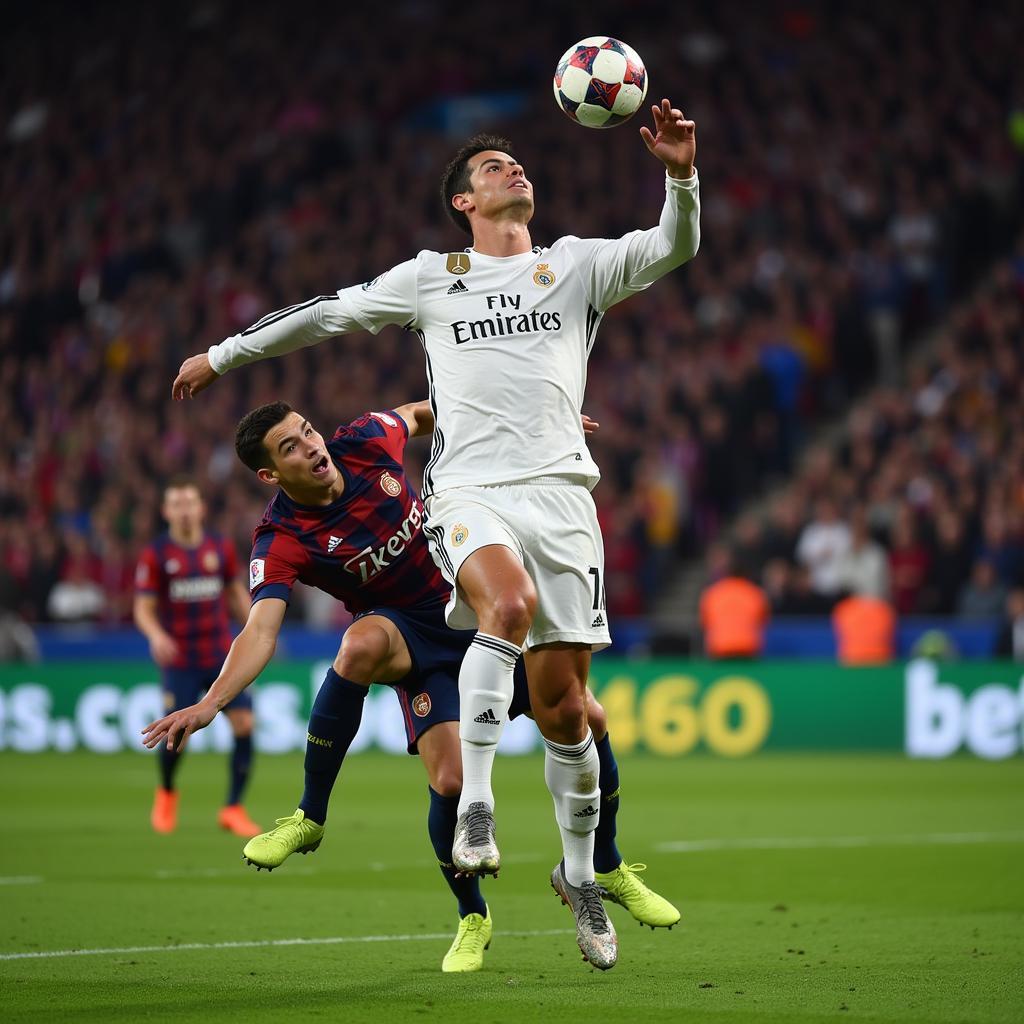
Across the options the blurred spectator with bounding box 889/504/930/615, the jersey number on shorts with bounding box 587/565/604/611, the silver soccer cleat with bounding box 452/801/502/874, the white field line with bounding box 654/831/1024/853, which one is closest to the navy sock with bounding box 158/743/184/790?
the white field line with bounding box 654/831/1024/853

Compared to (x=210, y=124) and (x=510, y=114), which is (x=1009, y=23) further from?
(x=210, y=124)

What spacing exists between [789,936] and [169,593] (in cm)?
682

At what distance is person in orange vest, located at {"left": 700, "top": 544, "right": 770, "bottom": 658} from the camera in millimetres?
19062

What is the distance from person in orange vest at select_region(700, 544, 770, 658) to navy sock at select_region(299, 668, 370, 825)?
12.0 m

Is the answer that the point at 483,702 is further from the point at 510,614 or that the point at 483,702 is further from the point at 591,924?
the point at 591,924

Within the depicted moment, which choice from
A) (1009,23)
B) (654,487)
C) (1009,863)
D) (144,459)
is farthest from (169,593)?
(1009,23)

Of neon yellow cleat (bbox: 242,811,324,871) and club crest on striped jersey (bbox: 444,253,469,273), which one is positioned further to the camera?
club crest on striped jersey (bbox: 444,253,469,273)

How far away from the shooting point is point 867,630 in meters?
18.8

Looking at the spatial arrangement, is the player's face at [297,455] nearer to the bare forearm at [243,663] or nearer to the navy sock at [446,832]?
the bare forearm at [243,663]

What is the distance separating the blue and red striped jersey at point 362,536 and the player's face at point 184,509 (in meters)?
5.51

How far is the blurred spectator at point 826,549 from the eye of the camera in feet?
65.3

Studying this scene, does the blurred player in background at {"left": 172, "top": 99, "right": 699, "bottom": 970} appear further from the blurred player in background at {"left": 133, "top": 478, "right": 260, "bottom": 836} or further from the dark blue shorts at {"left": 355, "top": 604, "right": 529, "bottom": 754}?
the blurred player in background at {"left": 133, "top": 478, "right": 260, "bottom": 836}

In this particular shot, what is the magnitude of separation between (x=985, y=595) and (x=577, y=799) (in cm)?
1293

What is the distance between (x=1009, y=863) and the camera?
10383 millimetres
